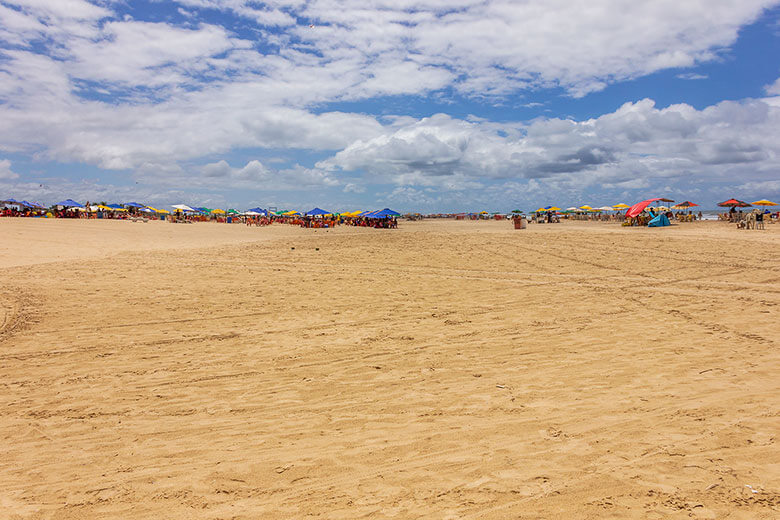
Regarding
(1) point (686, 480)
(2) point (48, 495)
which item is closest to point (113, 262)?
(2) point (48, 495)

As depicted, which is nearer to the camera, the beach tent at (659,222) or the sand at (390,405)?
the sand at (390,405)

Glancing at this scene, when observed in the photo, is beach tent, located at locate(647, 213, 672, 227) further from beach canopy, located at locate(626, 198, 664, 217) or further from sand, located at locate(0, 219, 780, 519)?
sand, located at locate(0, 219, 780, 519)

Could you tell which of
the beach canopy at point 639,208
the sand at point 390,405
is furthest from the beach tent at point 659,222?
the sand at point 390,405

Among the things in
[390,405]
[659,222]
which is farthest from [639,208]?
[390,405]

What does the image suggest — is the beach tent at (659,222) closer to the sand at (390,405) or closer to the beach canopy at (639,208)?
the beach canopy at (639,208)

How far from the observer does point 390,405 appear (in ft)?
13.6

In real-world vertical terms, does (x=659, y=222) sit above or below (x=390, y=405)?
above

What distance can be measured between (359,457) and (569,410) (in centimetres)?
191

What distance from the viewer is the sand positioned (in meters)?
2.82

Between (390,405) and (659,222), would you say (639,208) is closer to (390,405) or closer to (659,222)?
(659,222)

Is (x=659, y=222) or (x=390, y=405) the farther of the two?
(x=659, y=222)

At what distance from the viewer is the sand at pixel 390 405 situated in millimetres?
2824

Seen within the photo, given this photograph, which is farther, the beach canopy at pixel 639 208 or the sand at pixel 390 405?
the beach canopy at pixel 639 208

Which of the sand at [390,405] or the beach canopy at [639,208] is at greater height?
the beach canopy at [639,208]
